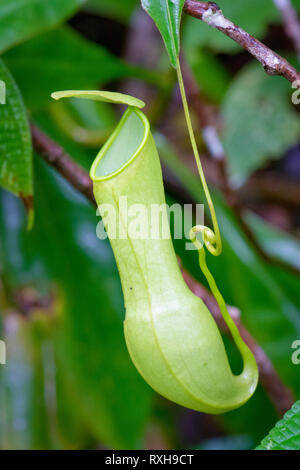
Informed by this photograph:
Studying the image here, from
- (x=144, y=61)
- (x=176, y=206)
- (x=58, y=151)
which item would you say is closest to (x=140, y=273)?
(x=58, y=151)

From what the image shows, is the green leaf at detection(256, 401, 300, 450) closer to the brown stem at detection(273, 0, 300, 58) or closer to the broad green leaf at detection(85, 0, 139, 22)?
the brown stem at detection(273, 0, 300, 58)

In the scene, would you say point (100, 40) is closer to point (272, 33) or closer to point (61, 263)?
point (272, 33)

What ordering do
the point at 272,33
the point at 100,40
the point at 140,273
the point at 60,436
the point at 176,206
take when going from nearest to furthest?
the point at 140,273, the point at 176,206, the point at 60,436, the point at 272,33, the point at 100,40

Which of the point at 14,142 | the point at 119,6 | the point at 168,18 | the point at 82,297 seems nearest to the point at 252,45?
the point at 168,18

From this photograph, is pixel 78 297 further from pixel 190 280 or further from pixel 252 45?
pixel 252 45

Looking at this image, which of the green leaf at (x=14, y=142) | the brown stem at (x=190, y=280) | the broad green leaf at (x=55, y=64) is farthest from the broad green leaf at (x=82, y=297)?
the green leaf at (x=14, y=142)

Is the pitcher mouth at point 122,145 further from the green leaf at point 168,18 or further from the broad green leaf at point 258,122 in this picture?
the broad green leaf at point 258,122
